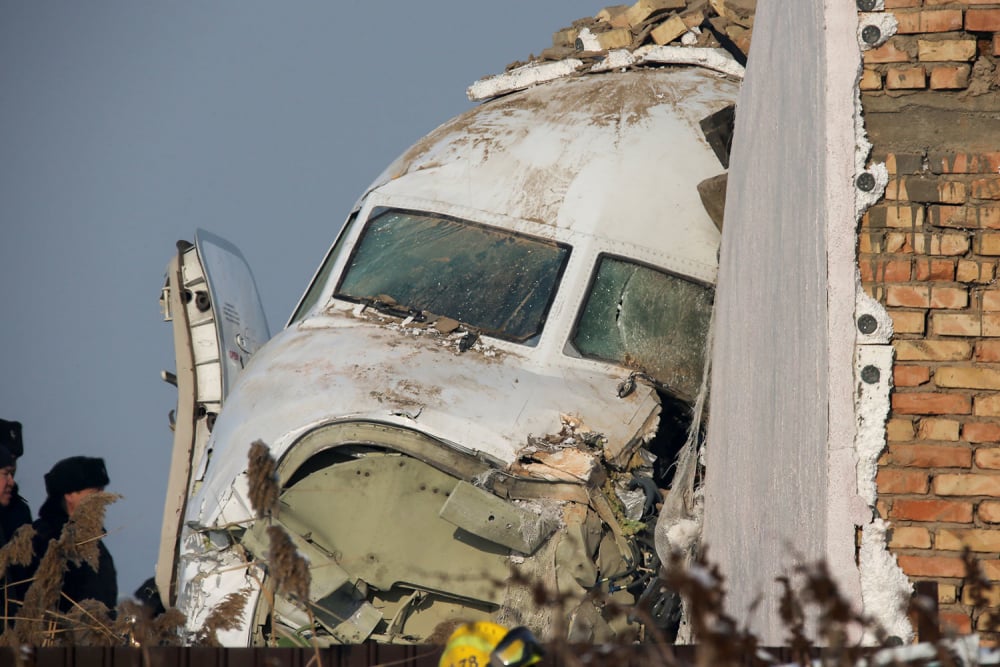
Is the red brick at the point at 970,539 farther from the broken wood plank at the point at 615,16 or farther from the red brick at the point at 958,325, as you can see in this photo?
the broken wood plank at the point at 615,16

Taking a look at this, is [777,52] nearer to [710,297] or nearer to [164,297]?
[710,297]

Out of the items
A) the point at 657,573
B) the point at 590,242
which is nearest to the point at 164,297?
the point at 590,242

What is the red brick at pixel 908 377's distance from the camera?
468 centimetres

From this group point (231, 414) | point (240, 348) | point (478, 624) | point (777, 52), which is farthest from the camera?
point (240, 348)

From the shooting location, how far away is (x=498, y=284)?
784 cm

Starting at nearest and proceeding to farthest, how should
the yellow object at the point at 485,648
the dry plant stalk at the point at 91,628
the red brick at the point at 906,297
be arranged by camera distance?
the yellow object at the point at 485,648 < the red brick at the point at 906,297 < the dry plant stalk at the point at 91,628

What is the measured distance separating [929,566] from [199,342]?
269 inches

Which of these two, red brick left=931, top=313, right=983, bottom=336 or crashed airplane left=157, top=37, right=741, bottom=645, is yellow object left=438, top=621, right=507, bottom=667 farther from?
crashed airplane left=157, top=37, right=741, bottom=645

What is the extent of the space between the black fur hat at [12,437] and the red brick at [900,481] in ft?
23.0

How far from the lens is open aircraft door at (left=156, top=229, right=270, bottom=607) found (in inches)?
390

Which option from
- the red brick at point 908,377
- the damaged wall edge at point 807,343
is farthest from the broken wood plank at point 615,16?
the red brick at point 908,377

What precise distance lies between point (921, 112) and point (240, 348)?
6605 millimetres

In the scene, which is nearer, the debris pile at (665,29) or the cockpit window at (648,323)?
the cockpit window at (648,323)

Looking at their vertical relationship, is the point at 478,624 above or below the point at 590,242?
below
